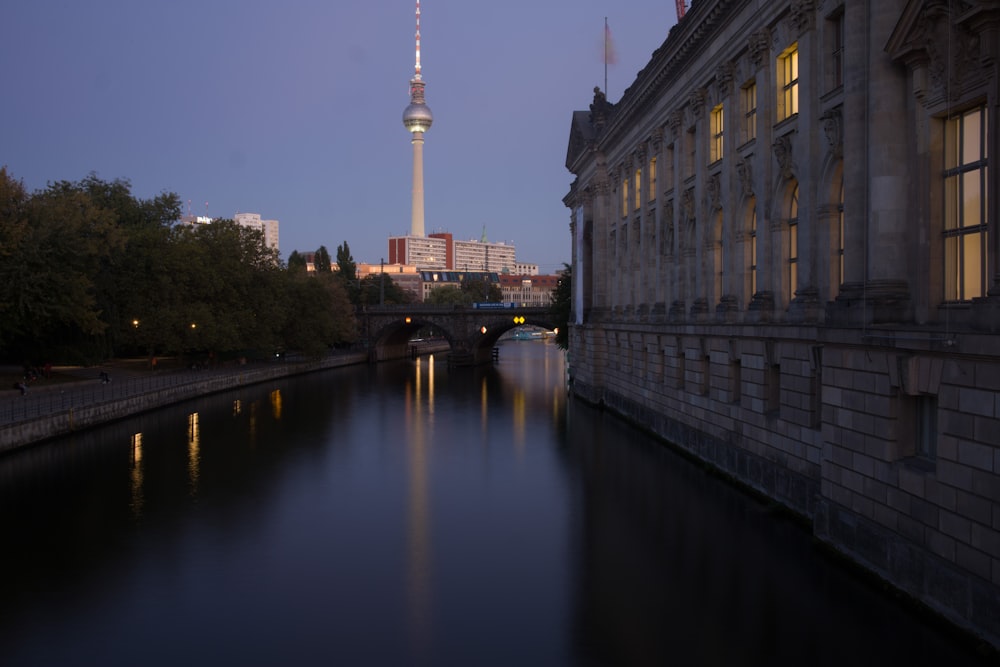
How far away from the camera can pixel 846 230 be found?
17.8m

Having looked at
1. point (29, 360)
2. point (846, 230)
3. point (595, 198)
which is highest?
point (595, 198)

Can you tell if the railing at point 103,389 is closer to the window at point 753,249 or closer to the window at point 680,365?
the window at point 680,365

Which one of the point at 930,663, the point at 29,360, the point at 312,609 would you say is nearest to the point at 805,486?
the point at 930,663

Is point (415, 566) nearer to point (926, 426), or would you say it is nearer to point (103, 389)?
point (926, 426)

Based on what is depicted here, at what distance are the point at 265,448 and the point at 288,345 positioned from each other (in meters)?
47.9

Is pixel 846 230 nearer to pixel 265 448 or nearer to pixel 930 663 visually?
pixel 930 663

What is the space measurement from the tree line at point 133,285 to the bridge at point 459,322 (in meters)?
13.6

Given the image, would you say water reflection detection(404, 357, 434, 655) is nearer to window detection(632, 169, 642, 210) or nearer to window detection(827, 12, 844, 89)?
window detection(827, 12, 844, 89)

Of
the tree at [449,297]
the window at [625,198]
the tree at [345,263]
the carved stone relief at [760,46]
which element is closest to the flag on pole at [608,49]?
the window at [625,198]

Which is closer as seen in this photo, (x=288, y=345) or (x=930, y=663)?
(x=930, y=663)

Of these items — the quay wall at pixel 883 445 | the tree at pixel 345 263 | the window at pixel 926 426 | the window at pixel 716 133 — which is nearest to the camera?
the quay wall at pixel 883 445

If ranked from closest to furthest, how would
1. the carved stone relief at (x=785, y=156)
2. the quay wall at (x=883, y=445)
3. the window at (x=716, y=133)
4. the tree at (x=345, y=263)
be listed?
the quay wall at (x=883, y=445), the carved stone relief at (x=785, y=156), the window at (x=716, y=133), the tree at (x=345, y=263)

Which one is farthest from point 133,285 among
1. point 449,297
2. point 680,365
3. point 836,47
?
point 449,297

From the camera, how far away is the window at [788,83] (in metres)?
23.8
